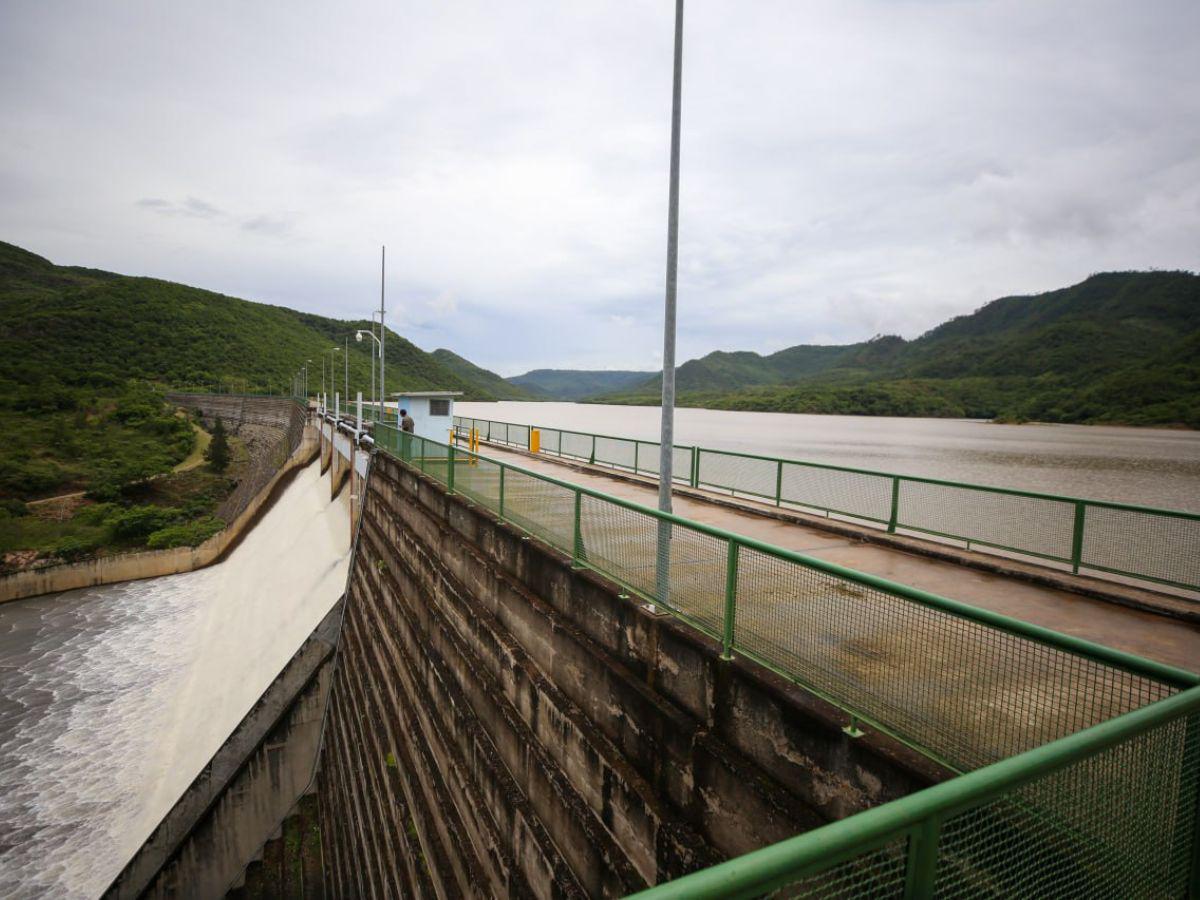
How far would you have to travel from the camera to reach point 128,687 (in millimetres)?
27297

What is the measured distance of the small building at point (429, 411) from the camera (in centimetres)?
2319

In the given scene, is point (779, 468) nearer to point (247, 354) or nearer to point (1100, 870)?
point (1100, 870)

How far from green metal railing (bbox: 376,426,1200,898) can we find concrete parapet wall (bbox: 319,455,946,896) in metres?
0.28

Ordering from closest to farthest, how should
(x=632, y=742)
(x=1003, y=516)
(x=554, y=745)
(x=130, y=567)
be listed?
(x=632, y=742) < (x=554, y=745) < (x=1003, y=516) < (x=130, y=567)

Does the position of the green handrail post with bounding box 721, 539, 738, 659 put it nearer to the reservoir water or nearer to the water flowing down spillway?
the water flowing down spillway

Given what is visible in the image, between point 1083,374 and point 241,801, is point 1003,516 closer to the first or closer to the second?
point 241,801

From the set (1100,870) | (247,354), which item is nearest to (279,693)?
(1100,870)

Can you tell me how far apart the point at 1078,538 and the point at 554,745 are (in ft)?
22.8

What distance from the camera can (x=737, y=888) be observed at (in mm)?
1387

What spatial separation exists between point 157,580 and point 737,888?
49.1 meters

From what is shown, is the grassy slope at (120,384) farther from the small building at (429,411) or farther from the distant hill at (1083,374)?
the distant hill at (1083,374)

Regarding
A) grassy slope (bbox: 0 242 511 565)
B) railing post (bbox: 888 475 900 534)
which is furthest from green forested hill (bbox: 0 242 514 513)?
railing post (bbox: 888 475 900 534)

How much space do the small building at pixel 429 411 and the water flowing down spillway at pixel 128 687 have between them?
670cm

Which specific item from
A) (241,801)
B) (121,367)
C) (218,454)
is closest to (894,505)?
(241,801)
